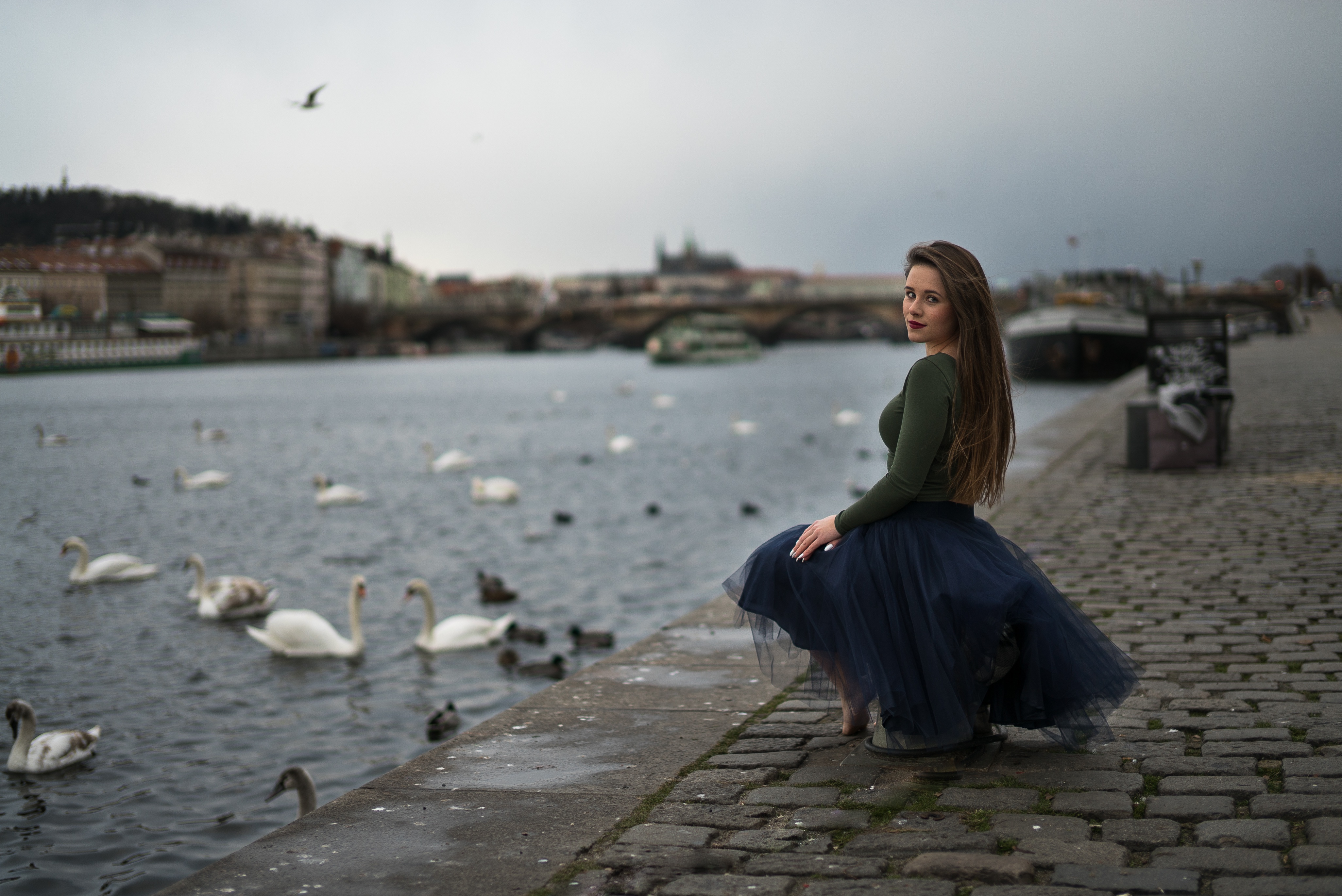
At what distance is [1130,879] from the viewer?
279 centimetres

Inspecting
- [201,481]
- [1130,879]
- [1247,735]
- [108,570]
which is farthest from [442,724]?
[201,481]

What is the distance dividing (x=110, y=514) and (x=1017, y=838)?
66.2 ft

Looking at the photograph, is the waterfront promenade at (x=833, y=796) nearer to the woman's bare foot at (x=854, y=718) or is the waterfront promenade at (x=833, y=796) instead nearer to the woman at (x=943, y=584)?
the woman's bare foot at (x=854, y=718)

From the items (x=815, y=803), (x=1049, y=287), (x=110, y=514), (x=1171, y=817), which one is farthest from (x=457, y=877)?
(x=1049, y=287)

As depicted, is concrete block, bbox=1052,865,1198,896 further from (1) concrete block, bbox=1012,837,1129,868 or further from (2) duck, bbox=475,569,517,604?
(2) duck, bbox=475,569,517,604

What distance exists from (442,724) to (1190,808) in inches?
205

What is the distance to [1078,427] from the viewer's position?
712 inches

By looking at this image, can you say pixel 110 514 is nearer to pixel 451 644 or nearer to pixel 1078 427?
pixel 451 644

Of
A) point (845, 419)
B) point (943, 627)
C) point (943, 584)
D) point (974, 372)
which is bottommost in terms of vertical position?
point (845, 419)

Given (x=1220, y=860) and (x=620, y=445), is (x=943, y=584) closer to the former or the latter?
(x=1220, y=860)

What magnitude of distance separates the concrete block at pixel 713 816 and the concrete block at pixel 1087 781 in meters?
0.78

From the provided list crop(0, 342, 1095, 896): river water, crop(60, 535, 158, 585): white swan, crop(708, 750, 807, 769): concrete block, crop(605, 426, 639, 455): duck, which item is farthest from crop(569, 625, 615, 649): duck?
crop(605, 426, 639, 455): duck

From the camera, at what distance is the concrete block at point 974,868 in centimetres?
283

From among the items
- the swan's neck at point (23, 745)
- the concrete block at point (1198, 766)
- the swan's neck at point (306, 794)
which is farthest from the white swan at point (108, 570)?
the concrete block at point (1198, 766)
